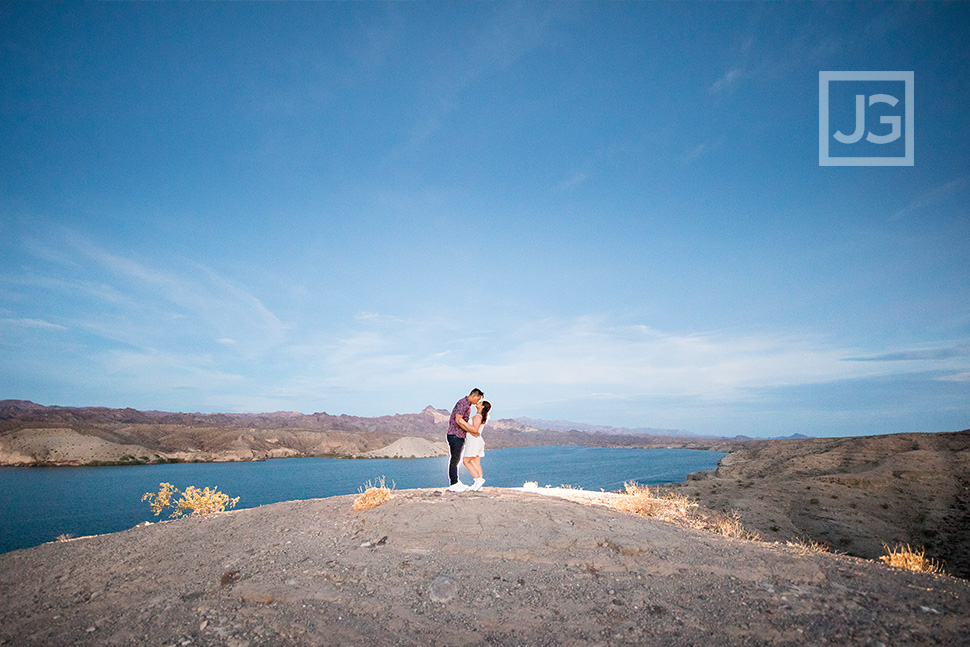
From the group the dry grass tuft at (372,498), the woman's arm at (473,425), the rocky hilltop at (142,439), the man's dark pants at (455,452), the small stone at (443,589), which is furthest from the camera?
the rocky hilltop at (142,439)

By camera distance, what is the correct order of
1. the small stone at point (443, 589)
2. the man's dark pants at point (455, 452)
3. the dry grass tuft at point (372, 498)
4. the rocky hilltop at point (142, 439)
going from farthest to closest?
1. the rocky hilltop at point (142, 439)
2. the man's dark pants at point (455, 452)
3. the dry grass tuft at point (372, 498)
4. the small stone at point (443, 589)

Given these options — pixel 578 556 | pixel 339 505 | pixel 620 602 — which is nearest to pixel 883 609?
pixel 620 602

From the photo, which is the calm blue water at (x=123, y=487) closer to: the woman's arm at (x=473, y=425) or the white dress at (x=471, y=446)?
the white dress at (x=471, y=446)

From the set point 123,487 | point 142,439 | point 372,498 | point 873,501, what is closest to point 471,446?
point 372,498

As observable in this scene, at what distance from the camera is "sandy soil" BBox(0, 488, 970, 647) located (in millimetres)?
4176

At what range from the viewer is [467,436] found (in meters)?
9.91

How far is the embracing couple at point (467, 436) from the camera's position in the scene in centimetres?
967

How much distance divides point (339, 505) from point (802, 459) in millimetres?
34789

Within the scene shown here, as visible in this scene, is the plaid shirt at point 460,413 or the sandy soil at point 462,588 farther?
the plaid shirt at point 460,413

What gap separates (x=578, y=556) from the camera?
5969mm

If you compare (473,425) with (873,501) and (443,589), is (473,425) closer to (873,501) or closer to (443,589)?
(443,589)

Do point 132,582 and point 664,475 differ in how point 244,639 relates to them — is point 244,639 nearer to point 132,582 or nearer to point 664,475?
point 132,582

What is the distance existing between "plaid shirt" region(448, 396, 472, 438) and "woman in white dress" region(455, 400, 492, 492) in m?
0.10

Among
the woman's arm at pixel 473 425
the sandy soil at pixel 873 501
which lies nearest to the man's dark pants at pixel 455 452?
the woman's arm at pixel 473 425
